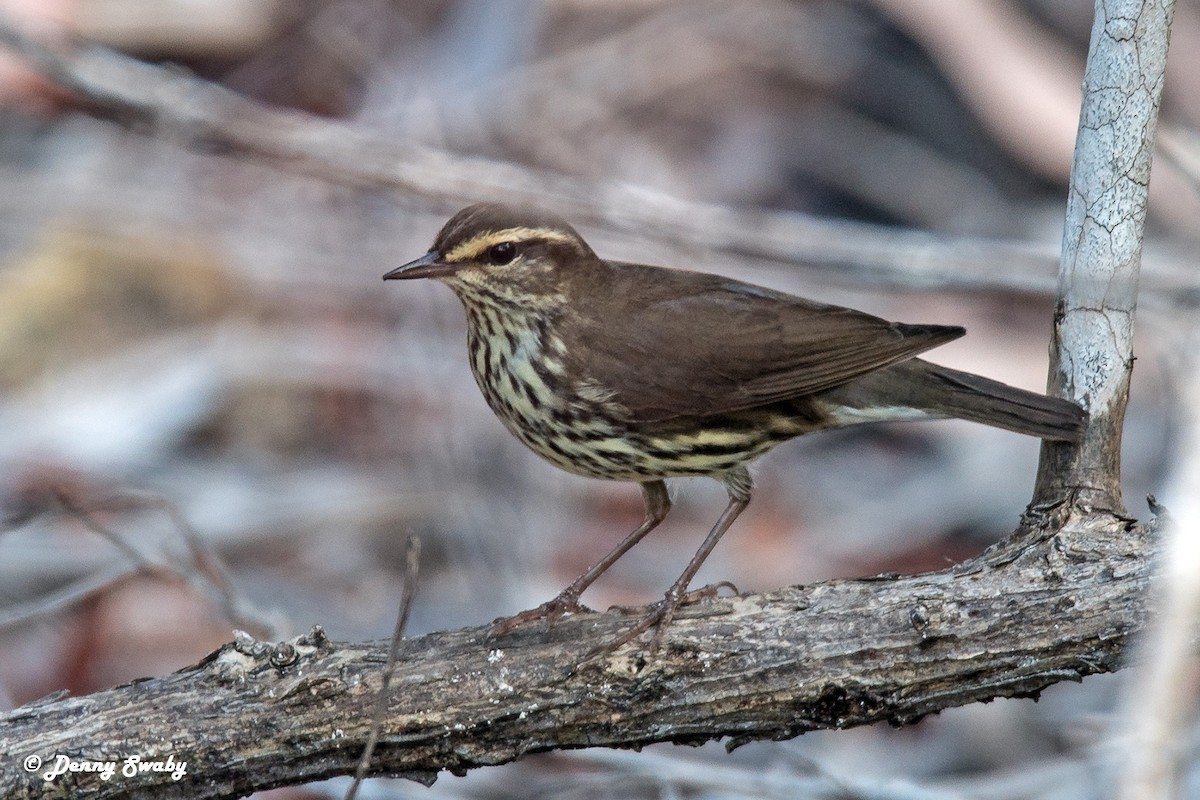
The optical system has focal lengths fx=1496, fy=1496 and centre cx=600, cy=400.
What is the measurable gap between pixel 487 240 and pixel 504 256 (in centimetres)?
9

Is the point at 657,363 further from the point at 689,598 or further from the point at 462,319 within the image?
the point at 462,319

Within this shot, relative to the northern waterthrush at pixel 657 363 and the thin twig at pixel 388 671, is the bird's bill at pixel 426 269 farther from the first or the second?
the thin twig at pixel 388 671

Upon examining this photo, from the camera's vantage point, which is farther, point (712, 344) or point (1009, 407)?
point (712, 344)

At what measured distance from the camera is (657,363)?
4266 mm

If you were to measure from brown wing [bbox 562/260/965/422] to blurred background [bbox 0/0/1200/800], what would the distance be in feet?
3.64

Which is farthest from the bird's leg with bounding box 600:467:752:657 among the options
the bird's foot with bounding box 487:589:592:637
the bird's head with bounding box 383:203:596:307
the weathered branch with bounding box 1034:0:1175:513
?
the weathered branch with bounding box 1034:0:1175:513

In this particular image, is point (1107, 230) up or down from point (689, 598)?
up

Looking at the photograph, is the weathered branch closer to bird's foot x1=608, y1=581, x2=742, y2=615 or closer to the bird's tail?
the bird's tail

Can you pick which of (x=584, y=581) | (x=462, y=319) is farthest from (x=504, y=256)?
(x=462, y=319)

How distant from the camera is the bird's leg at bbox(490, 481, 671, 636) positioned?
381cm

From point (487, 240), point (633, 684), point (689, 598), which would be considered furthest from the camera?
point (487, 240)

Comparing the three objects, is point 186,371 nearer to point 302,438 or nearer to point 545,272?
point 302,438

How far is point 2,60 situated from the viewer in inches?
328

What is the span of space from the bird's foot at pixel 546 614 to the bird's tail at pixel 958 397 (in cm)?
104
